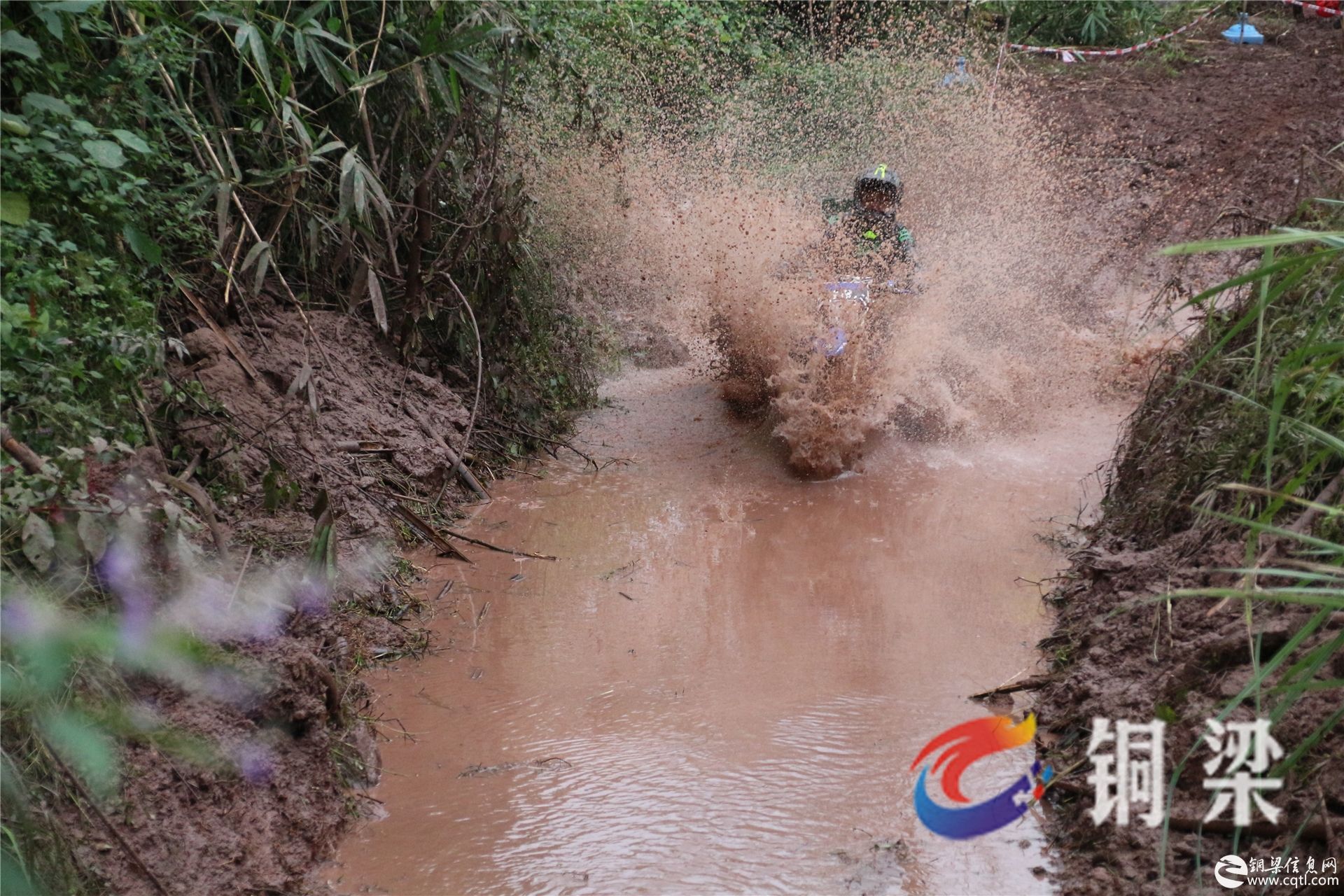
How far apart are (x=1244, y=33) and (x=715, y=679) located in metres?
14.2

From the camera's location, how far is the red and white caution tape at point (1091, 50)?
14.6 metres

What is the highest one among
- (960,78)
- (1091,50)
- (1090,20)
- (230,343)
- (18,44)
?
(1090,20)

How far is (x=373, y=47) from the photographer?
5.33 meters

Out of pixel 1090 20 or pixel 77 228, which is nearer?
pixel 77 228

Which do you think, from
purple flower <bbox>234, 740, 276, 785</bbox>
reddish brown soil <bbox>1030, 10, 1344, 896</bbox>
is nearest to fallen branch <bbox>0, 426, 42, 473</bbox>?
purple flower <bbox>234, 740, 276, 785</bbox>

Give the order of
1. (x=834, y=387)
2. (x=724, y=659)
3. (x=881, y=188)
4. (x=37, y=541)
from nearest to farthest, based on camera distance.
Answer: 1. (x=37, y=541)
2. (x=724, y=659)
3. (x=834, y=387)
4. (x=881, y=188)

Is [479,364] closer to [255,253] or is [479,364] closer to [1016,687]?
[255,253]

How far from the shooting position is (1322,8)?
565 inches

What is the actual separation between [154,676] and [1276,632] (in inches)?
116

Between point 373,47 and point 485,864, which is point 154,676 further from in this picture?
Result: point 373,47

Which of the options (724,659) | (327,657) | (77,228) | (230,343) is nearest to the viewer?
(77,228)

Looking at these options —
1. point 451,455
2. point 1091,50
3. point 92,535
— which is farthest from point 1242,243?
point 1091,50

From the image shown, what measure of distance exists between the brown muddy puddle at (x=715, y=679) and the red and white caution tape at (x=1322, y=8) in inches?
432

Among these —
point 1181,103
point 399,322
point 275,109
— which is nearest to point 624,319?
→ point 399,322
